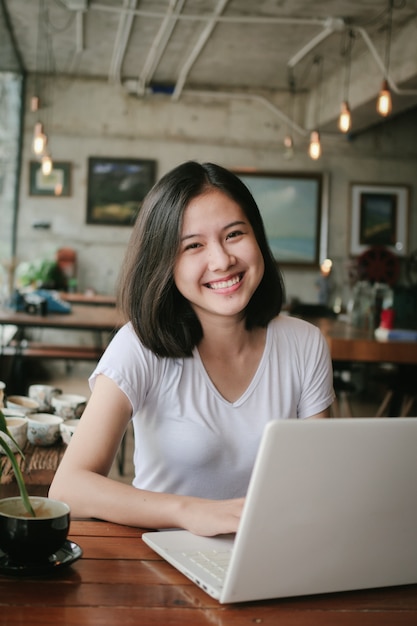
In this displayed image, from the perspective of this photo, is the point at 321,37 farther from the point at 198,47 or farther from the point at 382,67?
the point at 198,47

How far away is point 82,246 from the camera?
9492mm

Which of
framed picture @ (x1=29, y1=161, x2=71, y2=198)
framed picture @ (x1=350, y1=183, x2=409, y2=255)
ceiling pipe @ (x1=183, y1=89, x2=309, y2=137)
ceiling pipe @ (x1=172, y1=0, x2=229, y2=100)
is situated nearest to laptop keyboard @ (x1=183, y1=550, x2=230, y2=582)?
ceiling pipe @ (x1=172, y1=0, x2=229, y2=100)

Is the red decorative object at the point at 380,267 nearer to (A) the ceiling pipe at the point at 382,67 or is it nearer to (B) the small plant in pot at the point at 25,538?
(A) the ceiling pipe at the point at 382,67

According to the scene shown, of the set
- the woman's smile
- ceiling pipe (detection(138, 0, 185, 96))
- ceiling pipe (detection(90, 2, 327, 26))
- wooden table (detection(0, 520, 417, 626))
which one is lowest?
wooden table (detection(0, 520, 417, 626))

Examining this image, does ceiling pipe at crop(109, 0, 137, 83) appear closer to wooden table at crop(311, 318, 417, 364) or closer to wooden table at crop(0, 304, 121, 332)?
wooden table at crop(0, 304, 121, 332)

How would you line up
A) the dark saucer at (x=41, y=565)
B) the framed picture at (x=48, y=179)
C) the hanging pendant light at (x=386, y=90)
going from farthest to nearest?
the framed picture at (x=48, y=179) < the hanging pendant light at (x=386, y=90) < the dark saucer at (x=41, y=565)

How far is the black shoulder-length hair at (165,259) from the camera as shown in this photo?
172 cm

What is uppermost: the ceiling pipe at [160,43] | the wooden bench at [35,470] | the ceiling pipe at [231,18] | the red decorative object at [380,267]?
the ceiling pipe at [160,43]

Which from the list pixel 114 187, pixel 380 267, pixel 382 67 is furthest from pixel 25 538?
pixel 114 187

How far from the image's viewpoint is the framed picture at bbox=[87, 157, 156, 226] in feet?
31.0

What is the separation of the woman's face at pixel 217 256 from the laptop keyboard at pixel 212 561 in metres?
0.69

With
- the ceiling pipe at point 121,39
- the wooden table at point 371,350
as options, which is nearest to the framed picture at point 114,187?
the ceiling pipe at point 121,39

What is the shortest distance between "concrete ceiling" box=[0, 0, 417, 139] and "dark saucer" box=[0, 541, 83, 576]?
5.99 meters

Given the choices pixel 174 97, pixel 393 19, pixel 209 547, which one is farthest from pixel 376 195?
pixel 209 547
